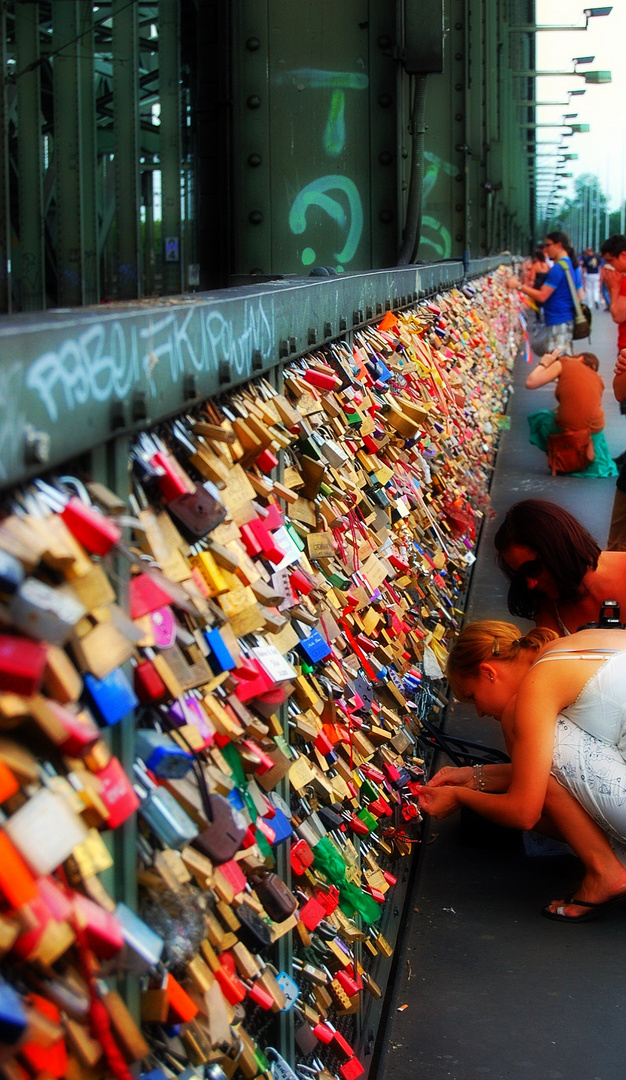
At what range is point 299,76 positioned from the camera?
6.86 metres

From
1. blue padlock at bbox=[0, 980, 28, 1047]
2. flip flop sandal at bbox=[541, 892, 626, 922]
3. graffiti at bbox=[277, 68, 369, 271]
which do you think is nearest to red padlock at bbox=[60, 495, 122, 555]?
blue padlock at bbox=[0, 980, 28, 1047]

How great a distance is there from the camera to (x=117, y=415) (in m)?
1.50

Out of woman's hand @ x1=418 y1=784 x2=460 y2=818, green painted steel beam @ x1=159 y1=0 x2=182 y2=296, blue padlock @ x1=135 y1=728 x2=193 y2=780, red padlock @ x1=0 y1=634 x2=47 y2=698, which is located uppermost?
green painted steel beam @ x1=159 y1=0 x2=182 y2=296

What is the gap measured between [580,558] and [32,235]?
604cm

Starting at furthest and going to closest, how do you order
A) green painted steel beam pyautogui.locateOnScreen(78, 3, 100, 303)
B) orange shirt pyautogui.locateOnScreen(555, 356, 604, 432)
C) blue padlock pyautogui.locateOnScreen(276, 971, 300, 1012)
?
orange shirt pyautogui.locateOnScreen(555, 356, 604, 432)
green painted steel beam pyautogui.locateOnScreen(78, 3, 100, 303)
blue padlock pyautogui.locateOnScreen(276, 971, 300, 1012)

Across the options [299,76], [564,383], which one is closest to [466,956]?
[299,76]

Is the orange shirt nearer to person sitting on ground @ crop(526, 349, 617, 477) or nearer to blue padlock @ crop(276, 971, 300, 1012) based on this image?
person sitting on ground @ crop(526, 349, 617, 477)

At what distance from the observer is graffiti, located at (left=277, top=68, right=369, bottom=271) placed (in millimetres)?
6824

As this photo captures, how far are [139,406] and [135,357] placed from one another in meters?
0.06

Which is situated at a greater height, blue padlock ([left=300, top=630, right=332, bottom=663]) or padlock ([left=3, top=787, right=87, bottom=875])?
padlock ([left=3, top=787, right=87, bottom=875])

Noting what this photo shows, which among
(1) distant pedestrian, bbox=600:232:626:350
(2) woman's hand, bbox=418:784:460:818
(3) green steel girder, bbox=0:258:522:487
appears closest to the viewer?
(3) green steel girder, bbox=0:258:522:487

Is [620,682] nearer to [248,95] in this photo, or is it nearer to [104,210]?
[248,95]

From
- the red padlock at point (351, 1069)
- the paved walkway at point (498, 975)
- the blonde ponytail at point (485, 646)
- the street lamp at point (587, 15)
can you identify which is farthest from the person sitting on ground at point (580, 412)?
the street lamp at point (587, 15)

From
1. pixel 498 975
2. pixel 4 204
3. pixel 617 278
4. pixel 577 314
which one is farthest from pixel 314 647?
pixel 577 314
